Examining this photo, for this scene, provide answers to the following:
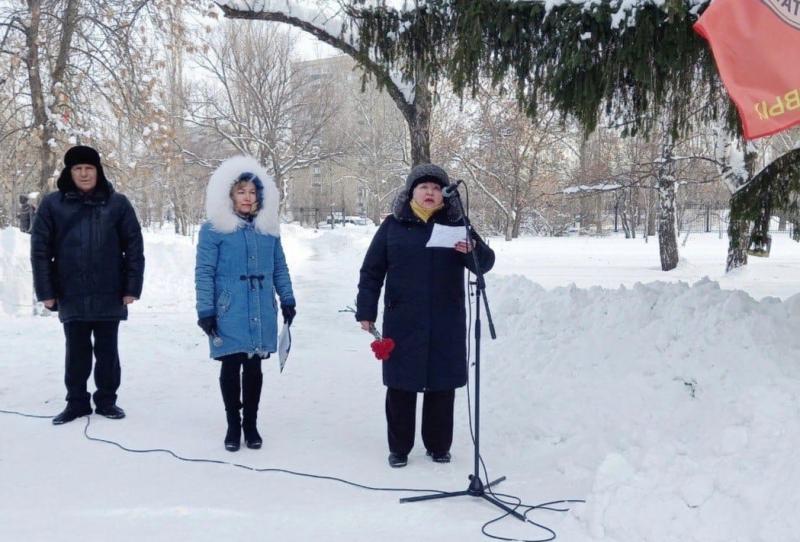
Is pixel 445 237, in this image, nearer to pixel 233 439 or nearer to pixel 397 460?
pixel 397 460

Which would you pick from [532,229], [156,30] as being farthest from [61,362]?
[532,229]

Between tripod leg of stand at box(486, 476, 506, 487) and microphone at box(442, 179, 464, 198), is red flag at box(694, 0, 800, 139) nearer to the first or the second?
microphone at box(442, 179, 464, 198)

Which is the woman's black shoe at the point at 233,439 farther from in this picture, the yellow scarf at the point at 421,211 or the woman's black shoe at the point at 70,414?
the yellow scarf at the point at 421,211

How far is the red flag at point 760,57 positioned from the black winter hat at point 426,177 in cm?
160

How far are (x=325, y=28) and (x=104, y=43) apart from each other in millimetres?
5891

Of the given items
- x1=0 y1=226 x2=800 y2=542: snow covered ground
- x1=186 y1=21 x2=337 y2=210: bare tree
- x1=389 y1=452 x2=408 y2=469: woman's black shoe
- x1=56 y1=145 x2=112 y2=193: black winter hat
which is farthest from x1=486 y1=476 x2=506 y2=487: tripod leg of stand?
x1=186 y1=21 x2=337 y2=210: bare tree

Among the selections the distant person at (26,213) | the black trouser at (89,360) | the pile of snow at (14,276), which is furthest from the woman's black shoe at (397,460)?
the distant person at (26,213)

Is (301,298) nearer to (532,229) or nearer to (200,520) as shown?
(200,520)

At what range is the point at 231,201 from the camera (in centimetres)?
418

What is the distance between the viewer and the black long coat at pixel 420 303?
391 cm

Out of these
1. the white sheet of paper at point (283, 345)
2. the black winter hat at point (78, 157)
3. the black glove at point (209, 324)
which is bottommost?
the white sheet of paper at point (283, 345)

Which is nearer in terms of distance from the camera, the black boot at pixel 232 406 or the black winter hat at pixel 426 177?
the black winter hat at pixel 426 177

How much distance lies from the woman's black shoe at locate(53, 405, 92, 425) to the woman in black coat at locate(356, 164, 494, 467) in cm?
236

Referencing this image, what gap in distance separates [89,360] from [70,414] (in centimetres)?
40
